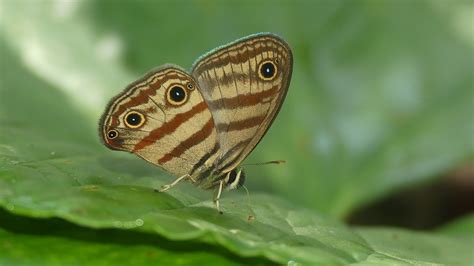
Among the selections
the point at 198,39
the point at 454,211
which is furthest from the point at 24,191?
the point at 454,211

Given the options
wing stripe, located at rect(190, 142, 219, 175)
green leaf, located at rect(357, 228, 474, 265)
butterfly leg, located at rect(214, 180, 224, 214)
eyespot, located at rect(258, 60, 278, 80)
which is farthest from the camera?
wing stripe, located at rect(190, 142, 219, 175)

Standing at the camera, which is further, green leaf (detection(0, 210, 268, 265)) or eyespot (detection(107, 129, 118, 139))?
eyespot (detection(107, 129, 118, 139))

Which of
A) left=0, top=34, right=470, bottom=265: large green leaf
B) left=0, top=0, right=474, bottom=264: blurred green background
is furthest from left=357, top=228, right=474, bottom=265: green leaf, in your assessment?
left=0, top=0, right=474, bottom=264: blurred green background

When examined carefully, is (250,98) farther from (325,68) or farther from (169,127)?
(325,68)

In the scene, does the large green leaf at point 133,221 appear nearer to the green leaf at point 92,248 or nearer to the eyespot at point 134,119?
the green leaf at point 92,248

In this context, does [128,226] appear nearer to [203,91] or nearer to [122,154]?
[203,91]

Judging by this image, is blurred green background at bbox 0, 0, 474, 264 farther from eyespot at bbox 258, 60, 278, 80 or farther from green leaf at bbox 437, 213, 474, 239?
eyespot at bbox 258, 60, 278, 80
